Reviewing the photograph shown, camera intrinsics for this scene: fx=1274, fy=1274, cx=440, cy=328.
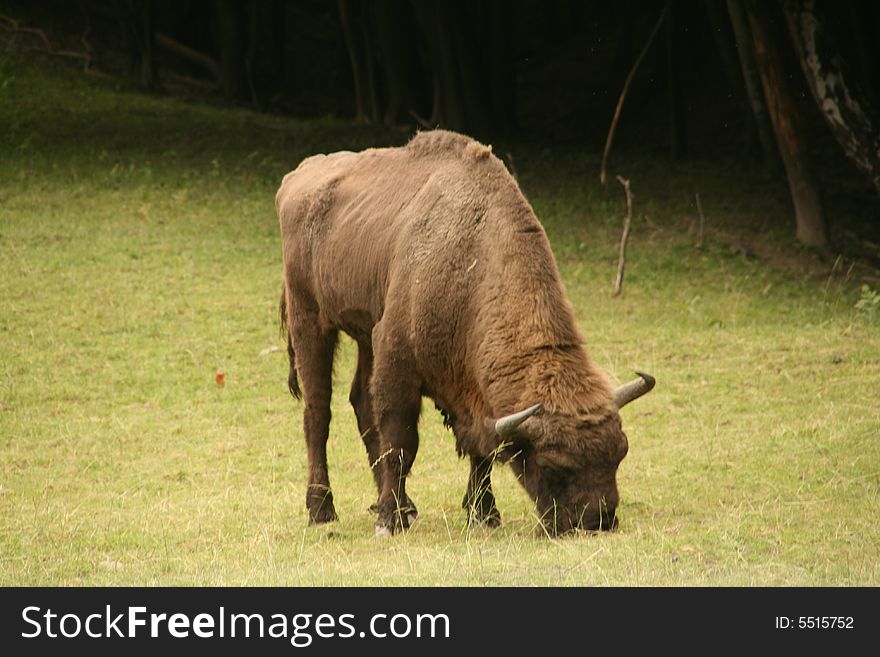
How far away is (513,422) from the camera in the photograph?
7918 mm

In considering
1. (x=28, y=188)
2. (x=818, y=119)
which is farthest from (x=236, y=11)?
(x=818, y=119)

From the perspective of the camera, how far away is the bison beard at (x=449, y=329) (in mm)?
8047

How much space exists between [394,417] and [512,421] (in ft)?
4.71

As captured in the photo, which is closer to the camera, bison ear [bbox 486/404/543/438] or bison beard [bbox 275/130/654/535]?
bison ear [bbox 486/404/543/438]

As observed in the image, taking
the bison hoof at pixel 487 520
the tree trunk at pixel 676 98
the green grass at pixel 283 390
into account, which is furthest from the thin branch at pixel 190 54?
the bison hoof at pixel 487 520

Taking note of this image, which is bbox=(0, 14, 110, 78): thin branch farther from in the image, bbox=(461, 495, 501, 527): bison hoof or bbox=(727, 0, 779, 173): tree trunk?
bbox=(461, 495, 501, 527): bison hoof

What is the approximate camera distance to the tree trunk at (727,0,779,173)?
1931 cm

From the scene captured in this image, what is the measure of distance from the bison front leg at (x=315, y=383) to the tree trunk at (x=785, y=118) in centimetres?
1077

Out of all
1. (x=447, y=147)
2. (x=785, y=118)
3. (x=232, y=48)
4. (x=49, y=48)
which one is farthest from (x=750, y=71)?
(x=49, y=48)

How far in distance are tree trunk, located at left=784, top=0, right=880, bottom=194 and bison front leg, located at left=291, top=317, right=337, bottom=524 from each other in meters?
10.3

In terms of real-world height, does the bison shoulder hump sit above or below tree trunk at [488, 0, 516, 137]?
below

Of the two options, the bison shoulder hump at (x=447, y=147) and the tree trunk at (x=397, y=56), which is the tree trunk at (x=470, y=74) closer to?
the tree trunk at (x=397, y=56)

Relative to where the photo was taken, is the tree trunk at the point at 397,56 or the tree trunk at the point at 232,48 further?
the tree trunk at the point at 232,48

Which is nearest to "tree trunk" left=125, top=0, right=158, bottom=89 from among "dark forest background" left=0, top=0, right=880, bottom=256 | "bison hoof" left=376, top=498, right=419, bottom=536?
"dark forest background" left=0, top=0, right=880, bottom=256
